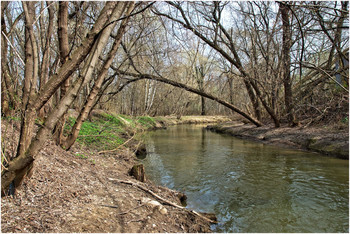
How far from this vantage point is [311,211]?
13.2ft

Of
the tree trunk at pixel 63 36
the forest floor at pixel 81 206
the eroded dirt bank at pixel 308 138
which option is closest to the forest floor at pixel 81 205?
the forest floor at pixel 81 206

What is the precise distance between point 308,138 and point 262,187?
19.1ft

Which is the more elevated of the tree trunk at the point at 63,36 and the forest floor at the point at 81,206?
the tree trunk at the point at 63,36

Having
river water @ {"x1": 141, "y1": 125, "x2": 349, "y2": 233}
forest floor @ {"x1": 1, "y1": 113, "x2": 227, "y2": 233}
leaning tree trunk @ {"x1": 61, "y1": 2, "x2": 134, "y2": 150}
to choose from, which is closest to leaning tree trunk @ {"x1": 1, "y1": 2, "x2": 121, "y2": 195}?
forest floor @ {"x1": 1, "y1": 113, "x2": 227, "y2": 233}

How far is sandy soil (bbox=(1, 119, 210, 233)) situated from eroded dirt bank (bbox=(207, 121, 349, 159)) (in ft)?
22.0

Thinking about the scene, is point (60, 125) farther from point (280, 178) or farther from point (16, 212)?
point (280, 178)

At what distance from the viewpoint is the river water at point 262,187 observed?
3676mm

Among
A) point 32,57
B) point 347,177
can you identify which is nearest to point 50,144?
point 32,57

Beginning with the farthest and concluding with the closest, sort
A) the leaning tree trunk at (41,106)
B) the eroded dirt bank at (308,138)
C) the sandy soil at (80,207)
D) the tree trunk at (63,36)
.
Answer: the eroded dirt bank at (308,138) → the tree trunk at (63,36) → the leaning tree trunk at (41,106) → the sandy soil at (80,207)

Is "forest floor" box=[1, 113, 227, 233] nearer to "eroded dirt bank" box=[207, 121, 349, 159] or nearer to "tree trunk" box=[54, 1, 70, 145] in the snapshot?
"tree trunk" box=[54, 1, 70, 145]

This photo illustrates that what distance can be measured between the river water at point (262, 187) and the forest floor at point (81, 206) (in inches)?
29.0

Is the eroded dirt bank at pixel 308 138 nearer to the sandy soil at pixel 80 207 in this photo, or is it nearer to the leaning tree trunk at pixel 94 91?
the sandy soil at pixel 80 207

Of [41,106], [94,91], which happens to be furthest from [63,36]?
[41,106]

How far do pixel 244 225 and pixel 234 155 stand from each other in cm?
527
